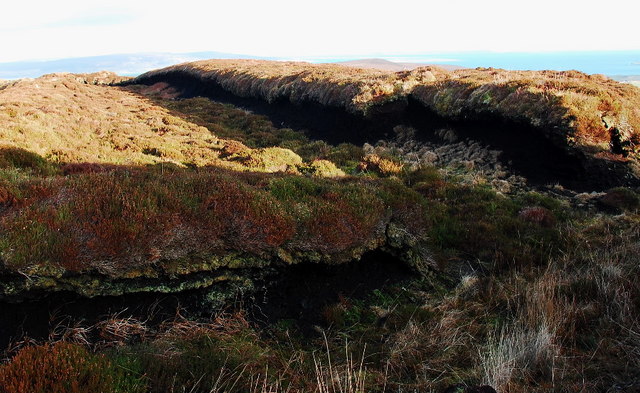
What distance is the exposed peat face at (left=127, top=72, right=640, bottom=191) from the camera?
43.2ft

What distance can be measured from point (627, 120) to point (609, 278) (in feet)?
38.1

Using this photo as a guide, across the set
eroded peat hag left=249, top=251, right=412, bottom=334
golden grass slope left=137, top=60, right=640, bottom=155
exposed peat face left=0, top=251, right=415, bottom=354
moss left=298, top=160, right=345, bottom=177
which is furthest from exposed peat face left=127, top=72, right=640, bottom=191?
exposed peat face left=0, top=251, right=415, bottom=354

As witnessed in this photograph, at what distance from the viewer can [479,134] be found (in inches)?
680

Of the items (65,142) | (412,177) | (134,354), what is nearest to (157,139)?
(65,142)

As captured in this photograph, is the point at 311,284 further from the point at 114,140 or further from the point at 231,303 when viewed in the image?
the point at 114,140

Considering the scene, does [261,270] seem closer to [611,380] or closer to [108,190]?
[108,190]

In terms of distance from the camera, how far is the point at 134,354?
433cm

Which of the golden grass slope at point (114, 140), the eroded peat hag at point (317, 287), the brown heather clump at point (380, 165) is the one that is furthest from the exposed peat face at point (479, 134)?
the eroded peat hag at point (317, 287)

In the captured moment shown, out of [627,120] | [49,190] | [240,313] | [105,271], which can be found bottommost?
[240,313]

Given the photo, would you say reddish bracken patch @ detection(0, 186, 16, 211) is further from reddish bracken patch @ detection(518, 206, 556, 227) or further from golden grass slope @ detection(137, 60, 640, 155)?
golden grass slope @ detection(137, 60, 640, 155)

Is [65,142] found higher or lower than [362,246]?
higher

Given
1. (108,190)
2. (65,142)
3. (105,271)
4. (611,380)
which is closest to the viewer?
(611,380)

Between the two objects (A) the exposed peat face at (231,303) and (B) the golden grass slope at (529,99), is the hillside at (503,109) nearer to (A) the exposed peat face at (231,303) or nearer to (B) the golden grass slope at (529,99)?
(B) the golden grass slope at (529,99)

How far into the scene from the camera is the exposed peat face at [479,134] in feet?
43.2
